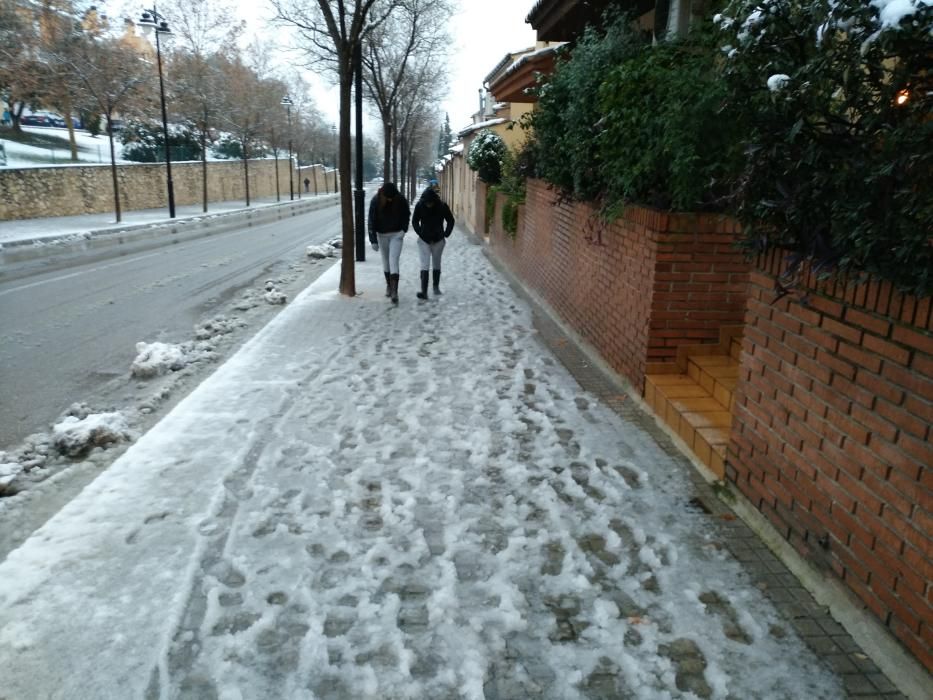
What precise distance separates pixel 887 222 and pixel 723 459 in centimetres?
184

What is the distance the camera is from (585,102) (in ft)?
20.6

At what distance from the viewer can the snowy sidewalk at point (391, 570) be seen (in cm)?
242

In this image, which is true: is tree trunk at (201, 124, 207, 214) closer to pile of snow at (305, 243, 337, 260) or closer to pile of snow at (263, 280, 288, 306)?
pile of snow at (305, 243, 337, 260)

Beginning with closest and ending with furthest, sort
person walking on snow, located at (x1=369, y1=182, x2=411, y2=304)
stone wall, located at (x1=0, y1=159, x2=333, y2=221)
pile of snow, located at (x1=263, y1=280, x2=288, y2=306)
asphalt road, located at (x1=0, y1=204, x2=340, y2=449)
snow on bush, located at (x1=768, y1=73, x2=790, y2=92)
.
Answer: snow on bush, located at (x1=768, y1=73, x2=790, y2=92), asphalt road, located at (x1=0, y1=204, x2=340, y2=449), person walking on snow, located at (x1=369, y1=182, x2=411, y2=304), pile of snow, located at (x1=263, y1=280, x2=288, y2=306), stone wall, located at (x1=0, y1=159, x2=333, y2=221)

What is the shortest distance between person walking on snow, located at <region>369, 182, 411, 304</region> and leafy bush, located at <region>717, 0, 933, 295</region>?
21.8 ft

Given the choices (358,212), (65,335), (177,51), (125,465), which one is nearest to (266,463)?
(125,465)

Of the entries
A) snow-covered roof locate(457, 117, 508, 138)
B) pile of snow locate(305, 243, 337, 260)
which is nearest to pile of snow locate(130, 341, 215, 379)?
pile of snow locate(305, 243, 337, 260)

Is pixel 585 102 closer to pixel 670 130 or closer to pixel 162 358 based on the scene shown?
pixel 670 130

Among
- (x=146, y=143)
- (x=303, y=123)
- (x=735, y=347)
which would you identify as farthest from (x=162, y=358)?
(x=303, y=123)

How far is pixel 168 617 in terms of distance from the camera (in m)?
2.70

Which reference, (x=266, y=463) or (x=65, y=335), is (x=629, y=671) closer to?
(x=266, y=463)

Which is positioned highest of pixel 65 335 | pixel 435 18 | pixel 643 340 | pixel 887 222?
pixel 435 18

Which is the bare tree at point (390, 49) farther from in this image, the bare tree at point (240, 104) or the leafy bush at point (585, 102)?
the bare tree at point (240, 104)

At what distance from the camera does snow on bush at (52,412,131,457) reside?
4582mm
